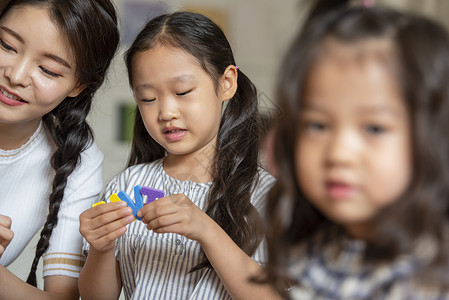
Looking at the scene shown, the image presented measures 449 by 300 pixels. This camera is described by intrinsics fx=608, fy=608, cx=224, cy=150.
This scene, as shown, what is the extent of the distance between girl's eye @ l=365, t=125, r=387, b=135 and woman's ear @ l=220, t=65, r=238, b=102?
56cm

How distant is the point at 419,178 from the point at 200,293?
1.84 ft

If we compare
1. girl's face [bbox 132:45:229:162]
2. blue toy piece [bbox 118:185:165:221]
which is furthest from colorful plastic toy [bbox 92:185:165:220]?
girl's face [bbox 132:45:229:162]

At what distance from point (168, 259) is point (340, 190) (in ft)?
1.82

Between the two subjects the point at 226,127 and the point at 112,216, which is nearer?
the point at 112,216

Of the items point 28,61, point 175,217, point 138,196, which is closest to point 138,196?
point 138,196

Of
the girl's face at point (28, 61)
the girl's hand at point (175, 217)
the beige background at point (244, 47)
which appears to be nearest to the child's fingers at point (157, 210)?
the girl's hand at point (175, 217)

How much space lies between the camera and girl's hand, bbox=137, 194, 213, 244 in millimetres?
942

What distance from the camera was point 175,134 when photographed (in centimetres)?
109

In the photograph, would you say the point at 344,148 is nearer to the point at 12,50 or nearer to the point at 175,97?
the point at 175,97

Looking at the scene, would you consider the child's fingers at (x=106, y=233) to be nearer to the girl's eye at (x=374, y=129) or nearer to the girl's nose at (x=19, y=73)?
the girl's nose at (x=19, y=73)

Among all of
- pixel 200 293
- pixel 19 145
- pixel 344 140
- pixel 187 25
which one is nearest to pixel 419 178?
pixel 344 140

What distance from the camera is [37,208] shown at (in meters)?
1.37

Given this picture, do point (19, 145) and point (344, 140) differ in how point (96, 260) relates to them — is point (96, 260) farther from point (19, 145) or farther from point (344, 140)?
point (344, 140)

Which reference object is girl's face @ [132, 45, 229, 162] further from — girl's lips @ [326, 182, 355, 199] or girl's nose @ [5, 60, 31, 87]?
girl's lips @ [326, 182, 355, 199]
